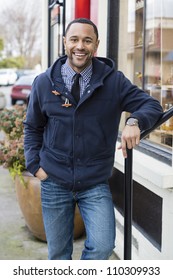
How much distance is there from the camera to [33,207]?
14.5 feet

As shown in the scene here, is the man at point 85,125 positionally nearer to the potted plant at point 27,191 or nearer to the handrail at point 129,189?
the handrail at point 129,189

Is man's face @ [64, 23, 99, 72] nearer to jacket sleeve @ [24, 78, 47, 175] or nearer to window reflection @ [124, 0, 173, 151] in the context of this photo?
jacket sleeve @ [24, 78, 47, 175]

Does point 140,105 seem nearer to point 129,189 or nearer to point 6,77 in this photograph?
point 129,189

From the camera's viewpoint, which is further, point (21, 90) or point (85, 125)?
point (21, 90)

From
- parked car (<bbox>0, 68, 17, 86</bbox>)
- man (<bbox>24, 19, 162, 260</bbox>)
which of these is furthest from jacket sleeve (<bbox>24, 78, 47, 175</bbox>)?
parked car (<bbox>0, 68, 17, 86</bbox>)

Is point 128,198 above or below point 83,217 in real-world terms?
above

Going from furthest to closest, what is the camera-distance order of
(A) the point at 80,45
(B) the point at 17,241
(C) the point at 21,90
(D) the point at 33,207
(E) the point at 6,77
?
(E) the point at 6,77 → (C) the point at 21,90 → (B) the point at 17,241 → (D) the point at 33,207 → (A) the point at 80,45

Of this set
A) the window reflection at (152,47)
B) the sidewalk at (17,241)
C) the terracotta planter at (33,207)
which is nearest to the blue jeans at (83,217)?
the sidewalk at (17,241)

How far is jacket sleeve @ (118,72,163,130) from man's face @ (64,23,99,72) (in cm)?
22

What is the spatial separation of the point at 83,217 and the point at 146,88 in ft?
7.24

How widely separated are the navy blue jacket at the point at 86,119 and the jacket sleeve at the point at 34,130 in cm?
1

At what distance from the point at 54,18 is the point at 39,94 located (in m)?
5.16

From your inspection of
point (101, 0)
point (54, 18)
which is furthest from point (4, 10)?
point (101, 0)

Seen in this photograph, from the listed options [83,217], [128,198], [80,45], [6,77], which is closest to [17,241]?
[83,217]
